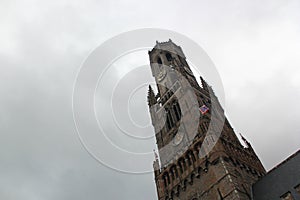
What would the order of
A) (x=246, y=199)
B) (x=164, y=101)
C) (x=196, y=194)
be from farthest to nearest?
(x=164, y=101) < (x=196, y=194) < (x=246, y=199)

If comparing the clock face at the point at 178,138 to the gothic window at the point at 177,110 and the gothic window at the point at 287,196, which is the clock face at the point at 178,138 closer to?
the gothic window at the point at 177,110

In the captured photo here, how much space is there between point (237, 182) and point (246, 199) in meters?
1.57

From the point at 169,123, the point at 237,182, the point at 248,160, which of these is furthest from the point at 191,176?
the point at 169,123

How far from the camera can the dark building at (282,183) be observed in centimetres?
2306

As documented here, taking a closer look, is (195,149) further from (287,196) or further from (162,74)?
(162,74)

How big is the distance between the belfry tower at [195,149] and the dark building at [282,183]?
43.4 inches

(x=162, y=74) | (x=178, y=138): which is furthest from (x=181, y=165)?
(x=162, y=74)

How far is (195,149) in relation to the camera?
100.0 feet

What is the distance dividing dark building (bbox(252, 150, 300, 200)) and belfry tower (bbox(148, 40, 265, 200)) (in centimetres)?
110

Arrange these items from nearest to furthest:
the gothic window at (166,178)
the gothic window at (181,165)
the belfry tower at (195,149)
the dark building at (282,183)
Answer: the dark building at (282,183) < the belfry tower at (195,149) < the gothic window at (181,165) < the gothic window at (166,178)

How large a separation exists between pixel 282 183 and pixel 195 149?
8810 millimetres

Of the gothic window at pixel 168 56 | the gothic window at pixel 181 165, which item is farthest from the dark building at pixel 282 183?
the gothic window at pixel 168 56

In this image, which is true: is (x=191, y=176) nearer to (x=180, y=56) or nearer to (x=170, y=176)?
(x=170, y=176)

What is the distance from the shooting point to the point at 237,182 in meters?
25.2
